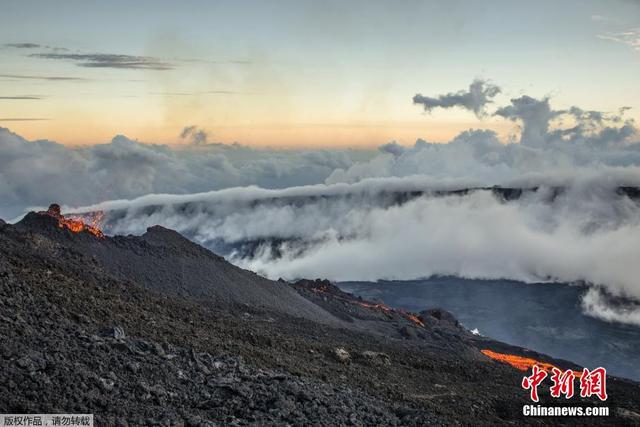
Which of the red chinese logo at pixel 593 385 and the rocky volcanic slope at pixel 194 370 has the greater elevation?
the rocky volcanic slope at pixel 194 370

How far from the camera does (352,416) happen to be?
31047 millimetres

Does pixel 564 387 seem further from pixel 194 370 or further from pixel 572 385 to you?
pixel 194 370

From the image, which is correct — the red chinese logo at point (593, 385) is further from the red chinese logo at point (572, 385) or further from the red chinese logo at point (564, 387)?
the red chinese logo at point (564, 387)

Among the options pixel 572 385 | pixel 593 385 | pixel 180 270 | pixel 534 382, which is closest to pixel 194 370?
pixel 572 385

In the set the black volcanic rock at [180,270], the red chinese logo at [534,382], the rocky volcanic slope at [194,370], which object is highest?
the black volcanic rock at [180,270]

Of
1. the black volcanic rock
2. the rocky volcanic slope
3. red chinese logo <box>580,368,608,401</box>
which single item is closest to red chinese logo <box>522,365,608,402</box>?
red chinese logo <box>580,368,608,401</box>

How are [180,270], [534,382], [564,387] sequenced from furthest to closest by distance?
[180,270] < [534,382] < [564,387]

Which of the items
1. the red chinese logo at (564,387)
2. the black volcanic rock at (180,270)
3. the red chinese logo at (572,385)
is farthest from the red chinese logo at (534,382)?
the black volcanic rock at (180,270)

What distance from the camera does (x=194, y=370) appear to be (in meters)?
31.9

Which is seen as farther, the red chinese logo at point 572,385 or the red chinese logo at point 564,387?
the red chinese logo at point 572,385

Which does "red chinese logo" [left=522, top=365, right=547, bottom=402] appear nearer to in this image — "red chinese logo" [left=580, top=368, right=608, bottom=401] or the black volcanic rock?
"red chinese logo" [left=580, top=368, right=608, bottom=401]

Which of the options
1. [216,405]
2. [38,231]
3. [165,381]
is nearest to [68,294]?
[165,381]

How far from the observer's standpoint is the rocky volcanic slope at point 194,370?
83.9 feet

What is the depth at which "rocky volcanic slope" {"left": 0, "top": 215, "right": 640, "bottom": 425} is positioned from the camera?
1006 inches
